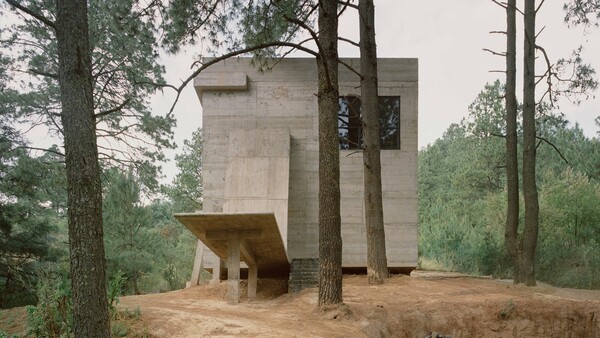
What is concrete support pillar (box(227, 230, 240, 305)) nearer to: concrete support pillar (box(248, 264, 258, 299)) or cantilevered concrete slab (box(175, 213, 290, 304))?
cantilevered concrete slab (box(175, 213, 290, 304))

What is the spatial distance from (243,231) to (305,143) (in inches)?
173

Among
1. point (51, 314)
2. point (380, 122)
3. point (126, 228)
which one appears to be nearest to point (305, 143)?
point (380, 122)

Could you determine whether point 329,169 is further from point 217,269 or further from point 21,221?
point 21,221

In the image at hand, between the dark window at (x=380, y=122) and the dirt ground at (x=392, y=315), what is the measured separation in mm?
3909

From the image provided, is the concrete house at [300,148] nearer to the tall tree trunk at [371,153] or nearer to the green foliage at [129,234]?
the tall tree trunk at [371,153]

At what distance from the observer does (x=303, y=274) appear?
1162 cm

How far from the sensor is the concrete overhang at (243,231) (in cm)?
775

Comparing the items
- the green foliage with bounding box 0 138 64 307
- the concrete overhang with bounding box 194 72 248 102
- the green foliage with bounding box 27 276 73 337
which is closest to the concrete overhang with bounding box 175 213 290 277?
the green foliage with bounding box 27 276 73 337

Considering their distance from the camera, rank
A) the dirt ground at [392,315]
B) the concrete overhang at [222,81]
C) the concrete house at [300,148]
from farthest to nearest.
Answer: the concrete overhang at [222,81] < the concrete house at [300,148] < the dirt ground at [392,315]

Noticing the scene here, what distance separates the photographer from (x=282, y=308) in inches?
313

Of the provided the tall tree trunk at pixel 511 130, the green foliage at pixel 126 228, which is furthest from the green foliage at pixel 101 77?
the tall tree trunk at pixel 511 130

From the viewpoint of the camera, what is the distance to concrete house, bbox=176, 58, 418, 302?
1209 cm

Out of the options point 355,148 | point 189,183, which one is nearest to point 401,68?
point 355,148

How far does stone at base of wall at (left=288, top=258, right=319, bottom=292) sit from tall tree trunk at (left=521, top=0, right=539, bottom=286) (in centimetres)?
477
